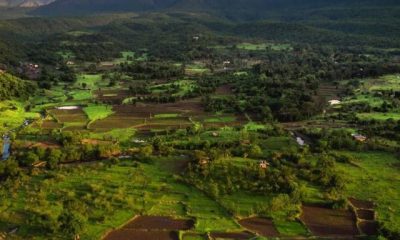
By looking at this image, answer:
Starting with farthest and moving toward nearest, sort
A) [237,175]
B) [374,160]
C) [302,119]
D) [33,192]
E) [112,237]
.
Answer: [302,119] < [374,160] < [237,175] < [33,192] < [112,237]

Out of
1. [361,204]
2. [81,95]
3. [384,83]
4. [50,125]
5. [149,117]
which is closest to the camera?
[361,204]

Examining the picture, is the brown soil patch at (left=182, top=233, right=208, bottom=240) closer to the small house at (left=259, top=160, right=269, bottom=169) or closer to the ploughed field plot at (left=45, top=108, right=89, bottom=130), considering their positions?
the small house at (left=259, top=160, right=269, bottom=169)

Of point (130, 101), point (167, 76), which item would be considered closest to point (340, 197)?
point (130, 101)

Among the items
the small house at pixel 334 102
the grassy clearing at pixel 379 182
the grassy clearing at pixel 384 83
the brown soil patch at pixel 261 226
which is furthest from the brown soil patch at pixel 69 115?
the grassy clearing at pixel 384 83

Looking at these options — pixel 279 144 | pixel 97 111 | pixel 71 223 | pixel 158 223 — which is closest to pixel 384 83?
pixel 279 144

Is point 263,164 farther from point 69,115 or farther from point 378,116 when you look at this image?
point 69,115

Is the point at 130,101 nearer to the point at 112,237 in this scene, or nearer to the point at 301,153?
the point at 301,153

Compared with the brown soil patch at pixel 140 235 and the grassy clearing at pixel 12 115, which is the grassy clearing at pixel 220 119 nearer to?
the grassy clearing at pixel 12 115
